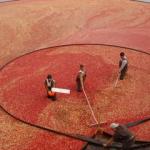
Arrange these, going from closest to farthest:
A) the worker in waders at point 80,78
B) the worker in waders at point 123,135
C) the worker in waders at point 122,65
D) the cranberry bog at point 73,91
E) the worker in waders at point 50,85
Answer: the worker in waders at point 123,135, the cranberry bog at point 73,91, the worker in waders at point 50,85, the worker in waders at point 80,78, the worker in waders at point 122,65

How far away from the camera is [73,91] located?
15516mm

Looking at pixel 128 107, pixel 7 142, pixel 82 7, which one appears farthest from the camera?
pixel 82 7

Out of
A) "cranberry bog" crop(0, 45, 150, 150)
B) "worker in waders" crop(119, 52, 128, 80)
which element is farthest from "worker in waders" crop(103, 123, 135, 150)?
"worker in waders" crop(119, 52, 128, 80)

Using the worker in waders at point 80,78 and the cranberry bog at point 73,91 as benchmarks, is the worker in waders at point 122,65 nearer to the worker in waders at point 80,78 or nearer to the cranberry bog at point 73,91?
the cranberry bog at point 73,91

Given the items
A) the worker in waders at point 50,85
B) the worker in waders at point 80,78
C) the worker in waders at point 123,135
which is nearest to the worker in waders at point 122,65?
the worker in waders at point 80,78

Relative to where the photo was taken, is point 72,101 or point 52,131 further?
point 72,101

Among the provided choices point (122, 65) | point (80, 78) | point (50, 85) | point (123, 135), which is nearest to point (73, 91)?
point (80, 78)

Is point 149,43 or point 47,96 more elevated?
point 149,43

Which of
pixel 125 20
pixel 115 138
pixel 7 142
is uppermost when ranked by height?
pixel 125 20

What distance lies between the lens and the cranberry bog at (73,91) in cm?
1320

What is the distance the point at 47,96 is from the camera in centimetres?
1508

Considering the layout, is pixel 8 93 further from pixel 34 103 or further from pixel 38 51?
pixel 38 51

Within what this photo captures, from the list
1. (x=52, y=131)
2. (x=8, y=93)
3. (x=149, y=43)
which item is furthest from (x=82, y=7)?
(x=52, y=131)

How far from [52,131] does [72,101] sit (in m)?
2.40
